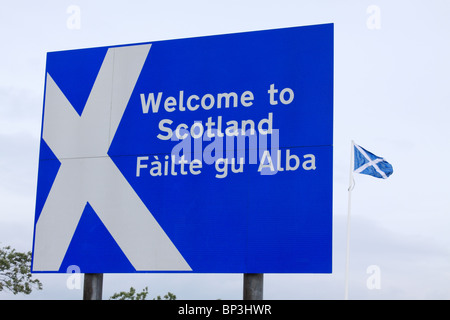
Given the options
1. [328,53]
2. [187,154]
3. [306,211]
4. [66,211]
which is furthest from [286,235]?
[66,211]

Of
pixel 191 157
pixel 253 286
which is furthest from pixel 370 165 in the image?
pixel 253 286

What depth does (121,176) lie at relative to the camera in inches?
454

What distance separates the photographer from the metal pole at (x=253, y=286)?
10352 millimetres

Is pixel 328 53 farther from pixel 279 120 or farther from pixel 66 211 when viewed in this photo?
pixel 66 211

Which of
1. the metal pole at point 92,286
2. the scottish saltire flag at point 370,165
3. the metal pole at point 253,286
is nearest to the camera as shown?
the metal pole at point 253,286

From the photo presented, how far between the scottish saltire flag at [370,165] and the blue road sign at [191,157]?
5162mm

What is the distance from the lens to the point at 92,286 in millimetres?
11617

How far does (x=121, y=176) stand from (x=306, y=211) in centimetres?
324

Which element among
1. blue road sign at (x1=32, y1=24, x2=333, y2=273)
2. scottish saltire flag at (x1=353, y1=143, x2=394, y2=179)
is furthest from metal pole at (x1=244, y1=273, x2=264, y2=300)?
scottish saltire flag at (x1=353, y1=143, x2=394, y2=179)

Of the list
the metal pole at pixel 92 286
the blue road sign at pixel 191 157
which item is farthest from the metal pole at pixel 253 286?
the metal pole at pixel 92 286

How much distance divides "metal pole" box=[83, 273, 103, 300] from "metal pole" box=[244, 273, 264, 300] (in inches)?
107

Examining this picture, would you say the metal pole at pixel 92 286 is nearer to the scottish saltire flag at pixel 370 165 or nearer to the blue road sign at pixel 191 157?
the blue road sign at pixel 191 157

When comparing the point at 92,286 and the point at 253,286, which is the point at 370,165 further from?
the point at 92,286

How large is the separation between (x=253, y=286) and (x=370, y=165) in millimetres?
6055
